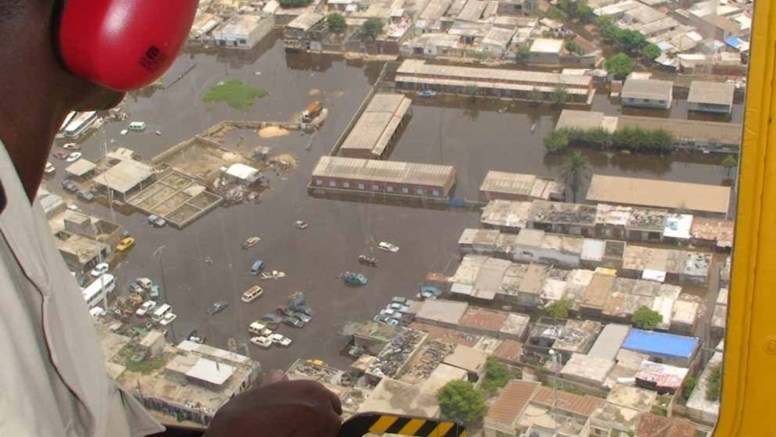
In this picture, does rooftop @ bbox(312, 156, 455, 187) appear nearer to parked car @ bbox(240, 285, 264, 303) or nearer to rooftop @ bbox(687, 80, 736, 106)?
parked car @ bbox(240, 285, 264, 303)

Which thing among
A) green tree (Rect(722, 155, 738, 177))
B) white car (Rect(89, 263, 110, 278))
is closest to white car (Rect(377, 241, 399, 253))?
white car (Rect(89, 263, 110, 278))

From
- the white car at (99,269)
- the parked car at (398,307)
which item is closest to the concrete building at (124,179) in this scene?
the white car at (99,269)

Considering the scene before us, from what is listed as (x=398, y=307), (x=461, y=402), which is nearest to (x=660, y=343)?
(x=461, y=402)

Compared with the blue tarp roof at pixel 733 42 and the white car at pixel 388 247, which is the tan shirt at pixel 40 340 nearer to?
the white car at pixel 388 247

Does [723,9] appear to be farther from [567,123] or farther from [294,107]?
[294,107]

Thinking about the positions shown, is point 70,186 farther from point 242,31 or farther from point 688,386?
point 688,386
